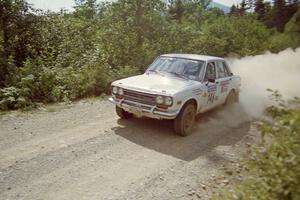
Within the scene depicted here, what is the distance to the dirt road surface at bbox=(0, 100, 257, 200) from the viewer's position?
446 cm

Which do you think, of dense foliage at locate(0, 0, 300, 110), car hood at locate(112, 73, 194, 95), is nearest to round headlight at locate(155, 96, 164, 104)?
car hood at locate(112, 73, 194, 95)

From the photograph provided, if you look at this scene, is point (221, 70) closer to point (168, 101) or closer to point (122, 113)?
point (168, 101)

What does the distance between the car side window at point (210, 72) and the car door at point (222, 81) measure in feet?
0.84

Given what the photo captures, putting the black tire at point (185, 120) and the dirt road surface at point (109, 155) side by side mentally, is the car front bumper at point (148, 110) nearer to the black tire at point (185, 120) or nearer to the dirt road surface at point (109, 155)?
the black tire at point (185, 120)

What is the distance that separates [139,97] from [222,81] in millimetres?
2928

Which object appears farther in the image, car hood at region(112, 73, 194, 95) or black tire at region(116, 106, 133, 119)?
black tire at region(116, 106, 133, 119)

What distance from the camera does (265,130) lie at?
343 centimetres

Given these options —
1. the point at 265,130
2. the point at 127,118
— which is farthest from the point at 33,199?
the point at 127,118

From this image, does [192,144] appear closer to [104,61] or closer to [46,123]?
[46,123]

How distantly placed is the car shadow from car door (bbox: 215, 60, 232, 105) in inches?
27.5

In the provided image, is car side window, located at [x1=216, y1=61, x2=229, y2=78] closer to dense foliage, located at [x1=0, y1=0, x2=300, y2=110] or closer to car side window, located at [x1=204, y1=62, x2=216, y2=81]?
car side window, located at [x1=204, y1=62, x2=216, y2=81]

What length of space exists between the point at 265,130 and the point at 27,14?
11.7 meters

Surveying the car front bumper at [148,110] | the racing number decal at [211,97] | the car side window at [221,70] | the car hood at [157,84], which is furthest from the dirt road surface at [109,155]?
the car side window at [221,70]

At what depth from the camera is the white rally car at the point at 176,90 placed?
6305mm
